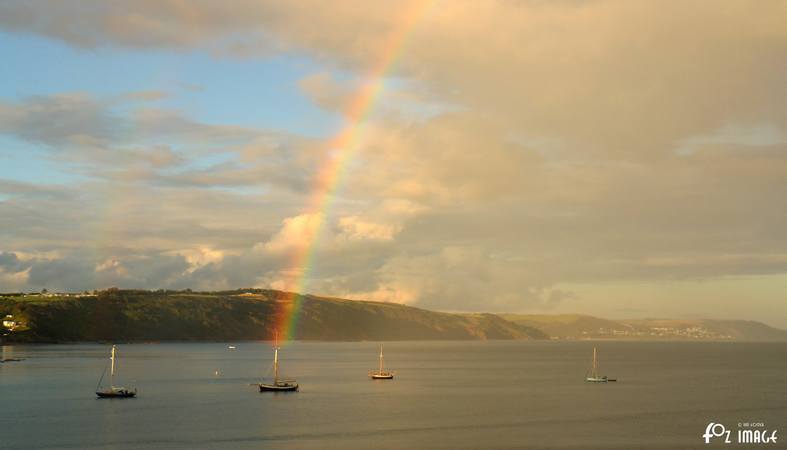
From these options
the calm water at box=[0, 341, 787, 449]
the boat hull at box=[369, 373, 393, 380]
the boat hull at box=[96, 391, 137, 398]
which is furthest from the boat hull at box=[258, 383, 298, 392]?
the boat hull at box=[369, 373, 393, 380]

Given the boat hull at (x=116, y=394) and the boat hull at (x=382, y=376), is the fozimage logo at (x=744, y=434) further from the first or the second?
the boat hull at (x=116, y=394)

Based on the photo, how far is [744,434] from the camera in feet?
309

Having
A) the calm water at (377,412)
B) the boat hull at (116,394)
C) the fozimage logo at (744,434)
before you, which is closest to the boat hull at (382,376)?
the calm water at (377,412)

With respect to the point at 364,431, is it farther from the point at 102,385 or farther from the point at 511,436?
the point at 102,385

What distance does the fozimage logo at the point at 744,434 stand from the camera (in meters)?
88.2

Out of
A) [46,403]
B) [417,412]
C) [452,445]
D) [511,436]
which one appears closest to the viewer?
[452,445]

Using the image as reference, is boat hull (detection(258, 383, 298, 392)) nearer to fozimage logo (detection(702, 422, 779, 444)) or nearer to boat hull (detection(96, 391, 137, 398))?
boat hull (detection(96, 391, 137, 398))

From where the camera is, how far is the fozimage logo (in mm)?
88188

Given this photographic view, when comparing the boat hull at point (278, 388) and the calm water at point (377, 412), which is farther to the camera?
the boat hull at point (278, 388)

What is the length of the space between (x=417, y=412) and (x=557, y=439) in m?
30.4

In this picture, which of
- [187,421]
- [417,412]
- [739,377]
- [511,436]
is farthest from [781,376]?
[187,421]

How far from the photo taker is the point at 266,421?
101m

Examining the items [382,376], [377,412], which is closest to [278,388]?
[377,412]

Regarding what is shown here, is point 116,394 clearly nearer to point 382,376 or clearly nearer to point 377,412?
point 377,412
